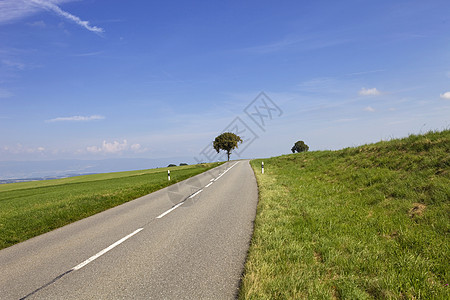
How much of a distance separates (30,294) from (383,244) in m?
6.41

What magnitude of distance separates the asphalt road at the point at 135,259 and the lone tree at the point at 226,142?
82.5 meters

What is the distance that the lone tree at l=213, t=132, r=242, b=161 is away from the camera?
9119 centimetres

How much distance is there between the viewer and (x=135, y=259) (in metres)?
5.14

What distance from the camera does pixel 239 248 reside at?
5488 mm

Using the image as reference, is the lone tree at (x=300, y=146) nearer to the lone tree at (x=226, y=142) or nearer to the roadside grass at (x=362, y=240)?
the lone tree at (x=226, y=142)

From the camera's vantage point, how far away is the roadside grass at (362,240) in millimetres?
3631

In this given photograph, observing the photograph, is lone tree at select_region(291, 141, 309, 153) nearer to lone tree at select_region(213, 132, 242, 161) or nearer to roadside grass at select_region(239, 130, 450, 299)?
lone tree at select_region(213, 132, 242, 161)

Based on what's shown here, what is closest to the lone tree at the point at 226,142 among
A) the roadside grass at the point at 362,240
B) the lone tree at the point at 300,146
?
the lone tree at the point at 300,146

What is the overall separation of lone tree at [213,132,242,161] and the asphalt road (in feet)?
271

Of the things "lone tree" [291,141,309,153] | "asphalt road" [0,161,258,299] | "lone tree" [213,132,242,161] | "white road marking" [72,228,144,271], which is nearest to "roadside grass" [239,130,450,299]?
"asphalt road" [0,161,258,299]

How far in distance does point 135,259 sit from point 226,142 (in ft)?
283

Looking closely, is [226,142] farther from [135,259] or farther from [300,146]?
[135,259]

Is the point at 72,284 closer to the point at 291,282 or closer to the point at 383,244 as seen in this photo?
the point at 291,282

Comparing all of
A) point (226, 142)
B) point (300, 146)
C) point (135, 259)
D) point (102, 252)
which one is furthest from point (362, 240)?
point (300, 146)
